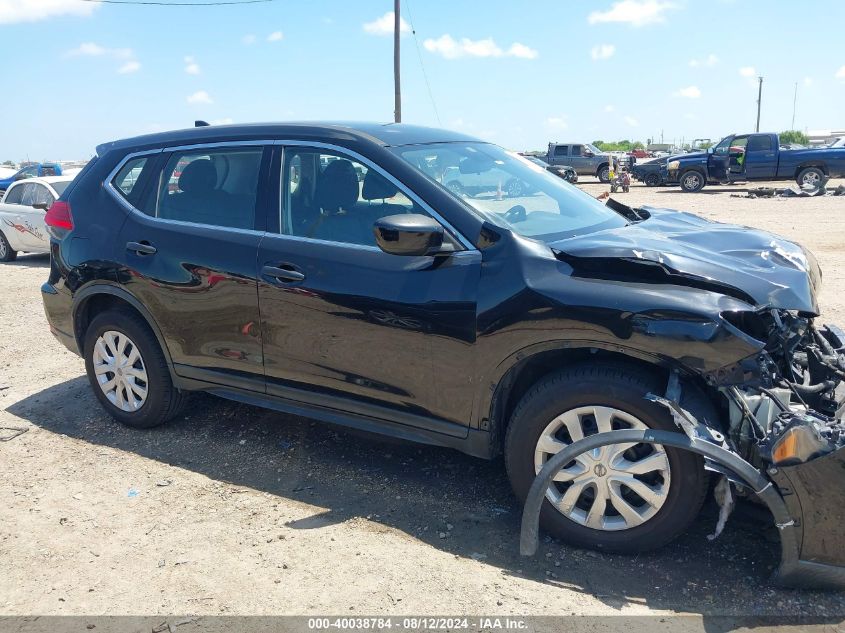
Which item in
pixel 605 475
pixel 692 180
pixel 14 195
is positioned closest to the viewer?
pixel 605 475

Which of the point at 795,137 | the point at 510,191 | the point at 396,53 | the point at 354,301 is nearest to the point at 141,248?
the point at 354,301

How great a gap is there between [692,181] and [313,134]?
83.1ft

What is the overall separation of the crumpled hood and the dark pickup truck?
75.5ft

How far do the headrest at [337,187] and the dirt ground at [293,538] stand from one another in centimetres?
152

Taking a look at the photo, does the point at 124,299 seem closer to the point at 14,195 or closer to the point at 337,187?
the point at 337,187

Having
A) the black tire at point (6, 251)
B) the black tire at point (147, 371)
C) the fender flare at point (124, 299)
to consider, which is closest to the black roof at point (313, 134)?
the fender flare at point (124, 299)

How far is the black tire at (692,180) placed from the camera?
26408mm

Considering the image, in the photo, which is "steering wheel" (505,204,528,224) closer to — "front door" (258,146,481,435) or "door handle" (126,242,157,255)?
"front door" (258,146,481,435)

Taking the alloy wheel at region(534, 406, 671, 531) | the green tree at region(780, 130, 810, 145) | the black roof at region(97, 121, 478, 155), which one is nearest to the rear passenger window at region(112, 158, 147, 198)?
the black roof at region(97, 121, 478, 155)

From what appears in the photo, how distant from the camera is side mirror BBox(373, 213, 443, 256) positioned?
324cm

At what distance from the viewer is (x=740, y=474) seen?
2760mm

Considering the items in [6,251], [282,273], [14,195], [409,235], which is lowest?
[6,251]

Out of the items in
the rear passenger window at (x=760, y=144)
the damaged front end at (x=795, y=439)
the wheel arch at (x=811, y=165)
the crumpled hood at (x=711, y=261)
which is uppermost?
the rear passenger window at (x=760, y=144)

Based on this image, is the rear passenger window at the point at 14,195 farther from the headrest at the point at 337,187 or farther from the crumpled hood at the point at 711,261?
the crumpled hood at the point at 711,261
